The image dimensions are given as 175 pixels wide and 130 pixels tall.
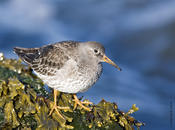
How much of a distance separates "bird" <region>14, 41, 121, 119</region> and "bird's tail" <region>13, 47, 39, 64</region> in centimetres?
28

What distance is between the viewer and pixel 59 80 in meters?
5.74

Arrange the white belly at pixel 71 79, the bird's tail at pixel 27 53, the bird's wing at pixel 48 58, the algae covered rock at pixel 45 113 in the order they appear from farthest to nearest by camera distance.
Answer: the bird's tail at pixel 27 53 < the bird's wing at pixel 48 58 < the white belly at pixel 71 79 < the algae covered rock at pixel 45 113

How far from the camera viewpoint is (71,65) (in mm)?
5793

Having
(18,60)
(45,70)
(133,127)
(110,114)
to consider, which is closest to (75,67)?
(45,70)

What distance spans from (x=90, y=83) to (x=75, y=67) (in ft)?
1.47

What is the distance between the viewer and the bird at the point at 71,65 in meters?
5.73

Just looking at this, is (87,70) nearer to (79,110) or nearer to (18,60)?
(79,110)

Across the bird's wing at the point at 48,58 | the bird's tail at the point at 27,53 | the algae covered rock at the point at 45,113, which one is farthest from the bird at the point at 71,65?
the bird's tail at the point at 27,53

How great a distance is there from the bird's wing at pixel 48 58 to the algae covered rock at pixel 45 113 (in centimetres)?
55

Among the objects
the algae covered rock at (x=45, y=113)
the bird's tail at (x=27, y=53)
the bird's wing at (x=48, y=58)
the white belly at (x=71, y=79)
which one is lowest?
the algae covered rock at (x=45, y=113)

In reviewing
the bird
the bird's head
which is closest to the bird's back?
the bird

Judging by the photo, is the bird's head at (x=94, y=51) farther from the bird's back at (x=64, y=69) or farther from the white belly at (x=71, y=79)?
the white belly at (x=71, y=79)

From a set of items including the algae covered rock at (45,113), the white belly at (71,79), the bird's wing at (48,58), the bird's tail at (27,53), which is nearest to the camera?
the algae covered rock at (45,113)

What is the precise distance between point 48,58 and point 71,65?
65 cm
